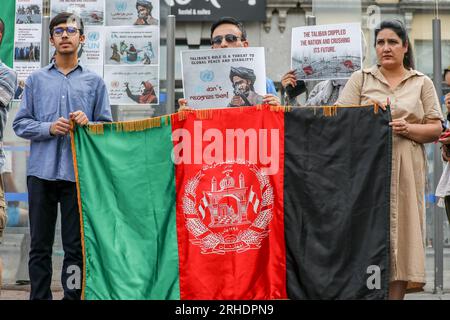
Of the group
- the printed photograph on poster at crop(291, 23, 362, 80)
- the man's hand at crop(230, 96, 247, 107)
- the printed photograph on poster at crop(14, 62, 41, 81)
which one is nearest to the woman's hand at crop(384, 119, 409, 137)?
the man's hand at crop(230, 96, 247, 107)

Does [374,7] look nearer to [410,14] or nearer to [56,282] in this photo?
[410,14]

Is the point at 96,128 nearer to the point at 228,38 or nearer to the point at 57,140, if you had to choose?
the point at 57,140

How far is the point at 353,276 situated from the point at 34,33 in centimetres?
406

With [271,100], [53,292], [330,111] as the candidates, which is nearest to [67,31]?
[271,100]

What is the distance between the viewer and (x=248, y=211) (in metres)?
5.66

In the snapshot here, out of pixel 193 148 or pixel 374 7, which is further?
pixel 374 7

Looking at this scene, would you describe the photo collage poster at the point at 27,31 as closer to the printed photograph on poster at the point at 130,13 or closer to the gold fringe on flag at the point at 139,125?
the printed photograph on poster at the point at 130,13

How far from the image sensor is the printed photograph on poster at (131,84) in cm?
782

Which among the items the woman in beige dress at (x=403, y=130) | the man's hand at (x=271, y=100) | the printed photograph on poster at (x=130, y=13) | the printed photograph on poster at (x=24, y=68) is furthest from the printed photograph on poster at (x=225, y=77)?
the printed photograph on poster at (x=24, y=68)

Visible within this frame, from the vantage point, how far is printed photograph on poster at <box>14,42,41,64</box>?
8159 mm

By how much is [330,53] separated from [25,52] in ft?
9.71

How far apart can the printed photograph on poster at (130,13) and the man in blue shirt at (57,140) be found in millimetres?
1778

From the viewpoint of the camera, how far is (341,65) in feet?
22.1

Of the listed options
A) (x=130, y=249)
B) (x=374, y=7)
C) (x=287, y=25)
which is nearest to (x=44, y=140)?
(x=130, y=249)
